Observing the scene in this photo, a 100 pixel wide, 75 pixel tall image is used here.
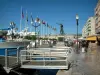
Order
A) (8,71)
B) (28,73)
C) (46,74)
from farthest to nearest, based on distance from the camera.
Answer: (46,74) < (28,73) < (8,71)

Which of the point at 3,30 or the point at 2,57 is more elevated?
the point at 3,30

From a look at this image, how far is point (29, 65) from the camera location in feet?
54.5

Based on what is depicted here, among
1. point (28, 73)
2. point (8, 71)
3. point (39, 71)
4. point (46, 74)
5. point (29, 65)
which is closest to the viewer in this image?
point (8, 71)

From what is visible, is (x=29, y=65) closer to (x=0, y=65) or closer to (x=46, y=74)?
(x=0, y=65)

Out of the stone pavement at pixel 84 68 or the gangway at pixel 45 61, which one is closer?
the stone pavement at pixel 84 68

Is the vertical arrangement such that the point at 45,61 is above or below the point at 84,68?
above

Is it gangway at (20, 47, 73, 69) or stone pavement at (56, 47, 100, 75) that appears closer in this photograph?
stone pavement at (56, 47, 100, 75)

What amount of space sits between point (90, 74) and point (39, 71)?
9448 mm

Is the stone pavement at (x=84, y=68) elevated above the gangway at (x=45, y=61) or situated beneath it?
situated beneath

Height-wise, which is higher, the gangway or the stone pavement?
the gangway

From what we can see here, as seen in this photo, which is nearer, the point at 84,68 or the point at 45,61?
the point at 84,68

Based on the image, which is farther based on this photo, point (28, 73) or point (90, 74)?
point (28, 73)

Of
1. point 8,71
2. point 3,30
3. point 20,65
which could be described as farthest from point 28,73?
point 3,30

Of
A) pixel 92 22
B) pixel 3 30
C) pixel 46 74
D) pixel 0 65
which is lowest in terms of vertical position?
pixel 46 74
